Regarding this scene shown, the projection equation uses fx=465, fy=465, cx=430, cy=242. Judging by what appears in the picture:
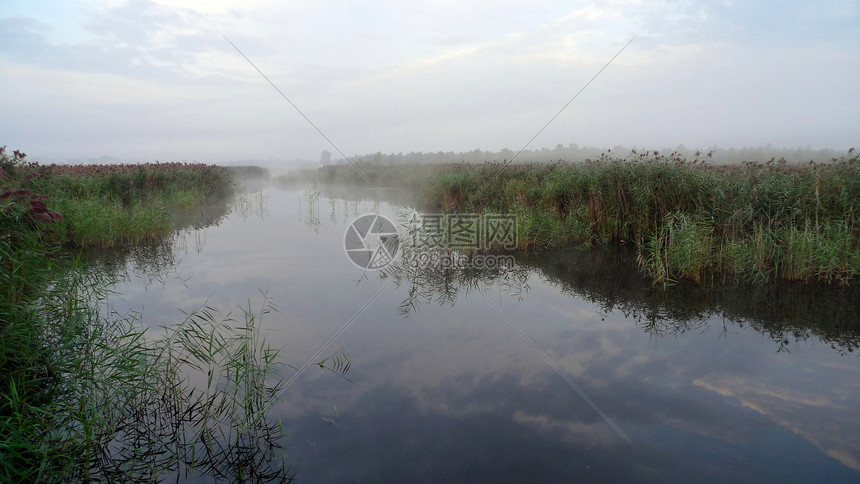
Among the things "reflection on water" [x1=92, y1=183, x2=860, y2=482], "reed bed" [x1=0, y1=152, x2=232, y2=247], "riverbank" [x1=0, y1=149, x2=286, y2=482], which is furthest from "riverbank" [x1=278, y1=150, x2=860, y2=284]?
"reed bed" [x1=0, y1=152, x2=232, y2=247]

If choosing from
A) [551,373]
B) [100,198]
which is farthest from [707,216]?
[100,198]

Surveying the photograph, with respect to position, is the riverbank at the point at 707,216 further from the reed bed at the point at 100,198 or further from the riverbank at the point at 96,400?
the reed bed at the point at 100,198

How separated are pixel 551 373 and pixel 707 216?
6868 millimetres

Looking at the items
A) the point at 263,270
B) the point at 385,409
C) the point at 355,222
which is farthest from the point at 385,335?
the point at 355,222

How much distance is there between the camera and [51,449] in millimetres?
3311

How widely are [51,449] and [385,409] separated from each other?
8.53 feet

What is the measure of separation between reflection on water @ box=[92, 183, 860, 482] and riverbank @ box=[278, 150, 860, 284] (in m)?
0.69

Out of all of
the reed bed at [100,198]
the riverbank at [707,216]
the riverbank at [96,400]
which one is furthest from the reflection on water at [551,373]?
the reed bed at [100,198]

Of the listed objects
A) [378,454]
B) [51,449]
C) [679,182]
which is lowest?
[378,454]

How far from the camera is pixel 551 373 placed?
17.5 feet

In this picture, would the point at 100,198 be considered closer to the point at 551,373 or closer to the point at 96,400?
the point at 96,400

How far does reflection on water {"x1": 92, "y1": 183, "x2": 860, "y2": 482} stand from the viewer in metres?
3.85

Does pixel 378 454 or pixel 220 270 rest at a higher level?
pixel 220 270

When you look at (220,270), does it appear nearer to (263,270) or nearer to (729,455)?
(263,270)
